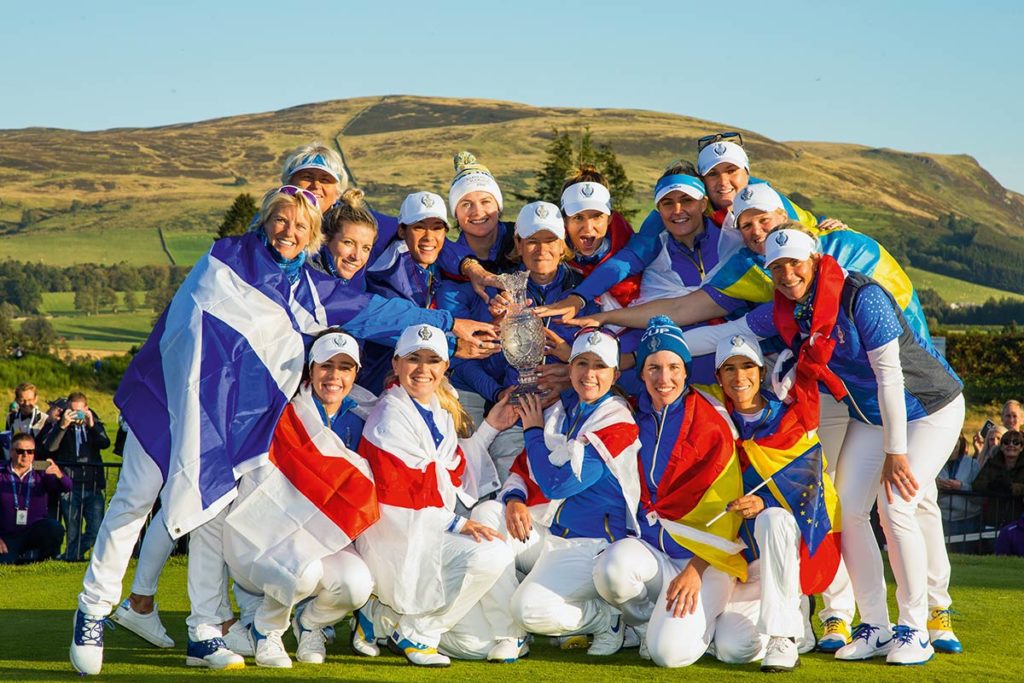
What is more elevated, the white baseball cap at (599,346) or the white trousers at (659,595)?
the white baseball cap at (599,346)

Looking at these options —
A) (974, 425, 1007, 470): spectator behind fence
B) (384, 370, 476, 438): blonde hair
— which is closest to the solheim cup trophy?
(384, 370, 476, 438): blonde hair

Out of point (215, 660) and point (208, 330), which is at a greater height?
point (208, 330)

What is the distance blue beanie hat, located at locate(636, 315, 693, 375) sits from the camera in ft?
20.0

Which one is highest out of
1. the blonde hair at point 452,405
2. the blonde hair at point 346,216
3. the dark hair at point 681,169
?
the dark hair at point 681,169

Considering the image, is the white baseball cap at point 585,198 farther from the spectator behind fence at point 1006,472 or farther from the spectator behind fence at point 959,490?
the spectator behind fence at point 1006,472

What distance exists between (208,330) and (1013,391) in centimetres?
3399

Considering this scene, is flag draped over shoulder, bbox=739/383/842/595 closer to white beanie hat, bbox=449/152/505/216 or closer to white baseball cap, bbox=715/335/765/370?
white baseball cap, bbox=715/335/765/370

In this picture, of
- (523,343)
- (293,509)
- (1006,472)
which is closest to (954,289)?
(1006,472)

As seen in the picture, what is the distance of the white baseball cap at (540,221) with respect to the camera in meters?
6.64

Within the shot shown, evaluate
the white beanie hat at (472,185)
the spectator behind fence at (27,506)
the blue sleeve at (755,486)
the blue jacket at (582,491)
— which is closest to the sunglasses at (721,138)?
the white beanie hat at (472,185)

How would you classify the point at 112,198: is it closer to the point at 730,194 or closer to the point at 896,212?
the point at 896,212

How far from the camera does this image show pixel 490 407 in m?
6.83

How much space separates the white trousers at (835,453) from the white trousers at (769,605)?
31cm

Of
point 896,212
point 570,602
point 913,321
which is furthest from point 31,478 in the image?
point 896,212
